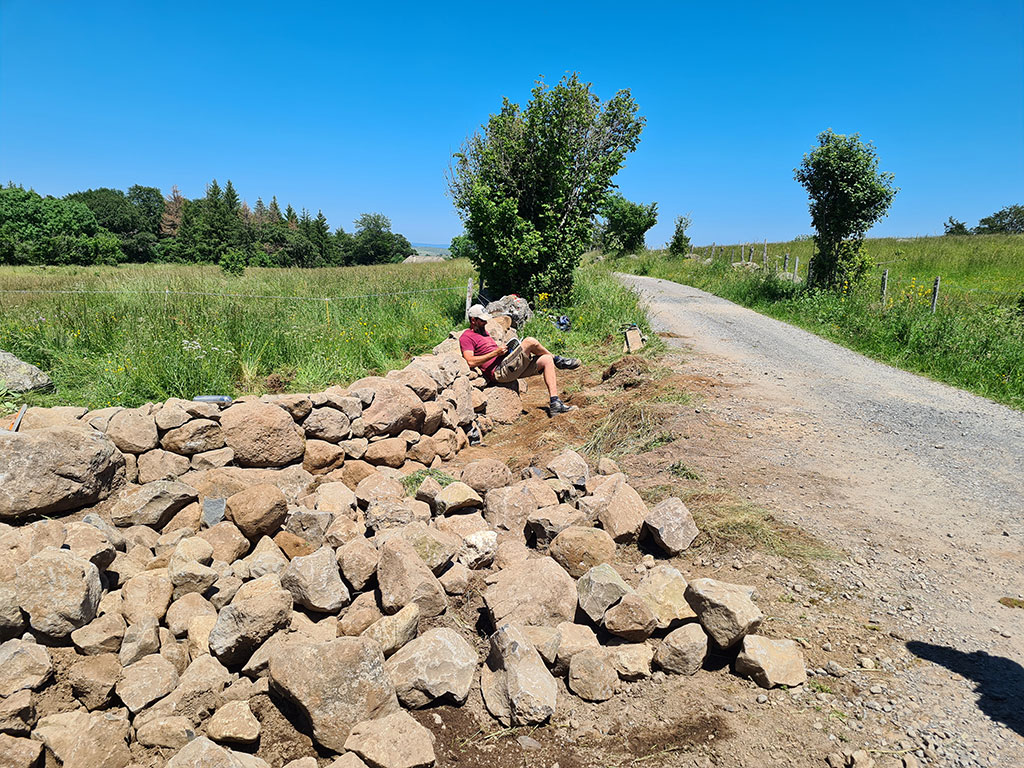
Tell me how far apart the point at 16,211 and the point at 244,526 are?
52741mm

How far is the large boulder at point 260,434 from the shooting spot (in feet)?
16.9

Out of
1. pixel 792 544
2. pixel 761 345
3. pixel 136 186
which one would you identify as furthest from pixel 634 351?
pixel 136 186

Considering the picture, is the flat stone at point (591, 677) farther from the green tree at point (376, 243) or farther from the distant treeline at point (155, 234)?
the green tree at point (376, 243)

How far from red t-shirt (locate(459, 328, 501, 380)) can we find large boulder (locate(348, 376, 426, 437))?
175 cm

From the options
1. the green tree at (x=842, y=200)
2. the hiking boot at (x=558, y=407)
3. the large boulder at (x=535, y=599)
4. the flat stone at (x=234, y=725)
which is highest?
the green tree at (x=842, y=200)

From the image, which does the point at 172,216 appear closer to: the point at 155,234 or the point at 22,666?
the point at 155,234

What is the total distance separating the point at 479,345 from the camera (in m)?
8.05

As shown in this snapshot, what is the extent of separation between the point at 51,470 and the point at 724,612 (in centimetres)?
448

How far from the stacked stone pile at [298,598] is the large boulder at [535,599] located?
0.01 metres

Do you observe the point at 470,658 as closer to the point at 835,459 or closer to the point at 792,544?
the point at 792,544

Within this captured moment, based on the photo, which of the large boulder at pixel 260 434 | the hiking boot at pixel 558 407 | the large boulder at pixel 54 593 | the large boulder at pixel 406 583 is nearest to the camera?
the large boulder at pixel 54 593

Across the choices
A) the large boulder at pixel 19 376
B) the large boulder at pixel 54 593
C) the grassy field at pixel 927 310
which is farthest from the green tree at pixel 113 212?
the large boulder at pixel 54 593

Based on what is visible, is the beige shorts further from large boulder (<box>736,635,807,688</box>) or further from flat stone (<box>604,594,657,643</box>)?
large boulder (<box>736,635,807,688</box>)

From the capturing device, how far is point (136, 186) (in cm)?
6322
